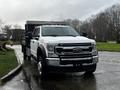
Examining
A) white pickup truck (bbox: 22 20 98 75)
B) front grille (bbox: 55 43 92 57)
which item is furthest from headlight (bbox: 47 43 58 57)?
front grille (bbox: 55 43 92 57)

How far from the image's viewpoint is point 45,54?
32.2 feet

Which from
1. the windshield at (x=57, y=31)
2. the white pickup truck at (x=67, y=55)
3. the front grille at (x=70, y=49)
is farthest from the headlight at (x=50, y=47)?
the windshield at (x=57, y=31)

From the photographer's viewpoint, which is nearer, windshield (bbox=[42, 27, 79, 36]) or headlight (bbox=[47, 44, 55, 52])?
headlight (bbox=[47, 44, 55, 52])

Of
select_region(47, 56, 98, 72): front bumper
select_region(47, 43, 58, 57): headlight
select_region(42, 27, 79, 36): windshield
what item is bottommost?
select_region(47, 56, 98, 72): front bumper

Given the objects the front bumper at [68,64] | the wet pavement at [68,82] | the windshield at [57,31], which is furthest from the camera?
the windshield at [57,31]

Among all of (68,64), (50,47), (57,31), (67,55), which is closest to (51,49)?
(50,47)

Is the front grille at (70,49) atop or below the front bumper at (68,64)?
atop

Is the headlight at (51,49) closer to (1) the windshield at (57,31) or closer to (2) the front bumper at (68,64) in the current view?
(2) the front bumper at (68,64)

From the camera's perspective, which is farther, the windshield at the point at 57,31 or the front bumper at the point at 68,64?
the windshield at the point at 57,31

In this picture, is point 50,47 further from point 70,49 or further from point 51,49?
point 70,49

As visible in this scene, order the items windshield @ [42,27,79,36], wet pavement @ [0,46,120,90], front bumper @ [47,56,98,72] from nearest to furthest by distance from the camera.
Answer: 1. wet pavement @ [0,46,120,90]
2. front bumper @ [47,56,98,72]
3. windshield @ [42,27,79,36]

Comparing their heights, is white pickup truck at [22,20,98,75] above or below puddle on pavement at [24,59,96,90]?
above

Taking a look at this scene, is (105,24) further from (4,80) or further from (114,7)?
(4,80)

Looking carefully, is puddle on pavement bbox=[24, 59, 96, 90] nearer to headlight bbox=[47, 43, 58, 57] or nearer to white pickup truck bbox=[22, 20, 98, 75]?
white pickup truck bbox=[22, 20, 98, 75]
